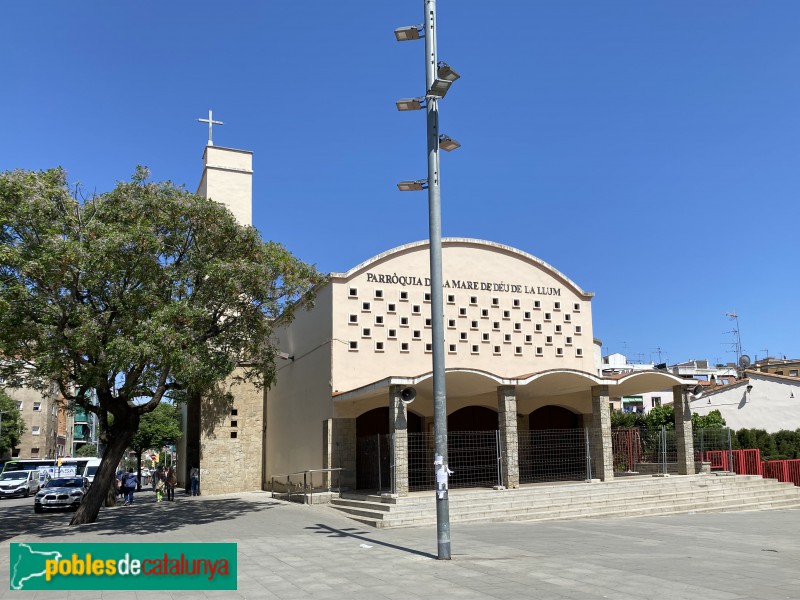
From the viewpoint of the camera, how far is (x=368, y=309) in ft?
82.6

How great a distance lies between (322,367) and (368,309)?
2814 mm

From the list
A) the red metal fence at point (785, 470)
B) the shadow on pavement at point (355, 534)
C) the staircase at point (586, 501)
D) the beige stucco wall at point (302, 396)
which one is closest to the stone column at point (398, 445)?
the staircase at point (586, 501)

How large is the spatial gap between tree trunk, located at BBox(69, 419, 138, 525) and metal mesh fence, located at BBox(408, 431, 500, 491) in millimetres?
9105

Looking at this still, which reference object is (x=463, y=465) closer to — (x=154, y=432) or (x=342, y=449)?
(x=342, y=449)

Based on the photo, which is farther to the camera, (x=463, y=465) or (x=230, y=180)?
(x=230, y=180)

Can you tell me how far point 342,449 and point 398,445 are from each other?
5.04 m

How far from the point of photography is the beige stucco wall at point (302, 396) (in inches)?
997

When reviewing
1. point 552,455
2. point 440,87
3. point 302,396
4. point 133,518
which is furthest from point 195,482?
point 440,87

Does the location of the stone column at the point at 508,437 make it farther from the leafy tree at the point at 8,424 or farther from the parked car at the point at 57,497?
the leafy tree at the point at 8,424

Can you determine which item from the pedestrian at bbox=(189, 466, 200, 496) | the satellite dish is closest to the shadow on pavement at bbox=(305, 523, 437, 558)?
the satellite dish

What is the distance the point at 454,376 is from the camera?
2117cm

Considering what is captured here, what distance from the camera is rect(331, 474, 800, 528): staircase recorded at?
17906mm

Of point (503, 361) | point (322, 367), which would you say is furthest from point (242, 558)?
point (503, 361)

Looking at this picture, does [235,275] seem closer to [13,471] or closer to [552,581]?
[552,581]
